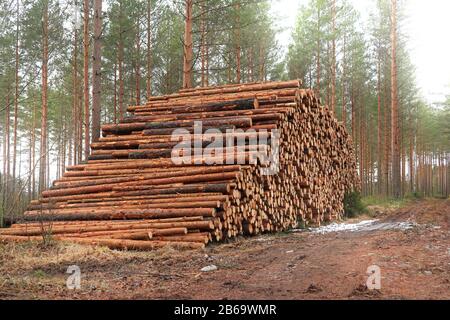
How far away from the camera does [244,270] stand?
19.0 feet

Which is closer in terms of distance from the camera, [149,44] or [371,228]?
[371,228]

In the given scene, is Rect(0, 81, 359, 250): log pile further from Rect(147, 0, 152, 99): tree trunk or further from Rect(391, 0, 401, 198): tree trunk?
Rect(147, 0, 152, 99): tree trunk

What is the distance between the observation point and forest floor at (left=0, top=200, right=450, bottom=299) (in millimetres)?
4422

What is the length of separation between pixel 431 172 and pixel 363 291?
200 ft

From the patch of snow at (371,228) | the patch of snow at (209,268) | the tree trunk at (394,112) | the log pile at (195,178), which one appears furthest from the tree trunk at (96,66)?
the tree trunk at (394,112)

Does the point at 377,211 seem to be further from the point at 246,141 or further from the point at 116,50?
the point at 116,50

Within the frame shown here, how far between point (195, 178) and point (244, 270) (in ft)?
12.6

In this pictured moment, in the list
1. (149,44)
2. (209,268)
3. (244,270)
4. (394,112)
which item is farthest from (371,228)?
(149,44)

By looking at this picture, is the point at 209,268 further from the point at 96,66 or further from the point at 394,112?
the point at 394,112

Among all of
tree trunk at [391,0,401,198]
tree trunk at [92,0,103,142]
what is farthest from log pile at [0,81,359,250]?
tree trunk at [391,0,401,198]

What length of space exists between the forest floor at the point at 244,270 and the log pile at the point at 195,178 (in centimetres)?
79

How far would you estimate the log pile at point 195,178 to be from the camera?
8.45 meters
